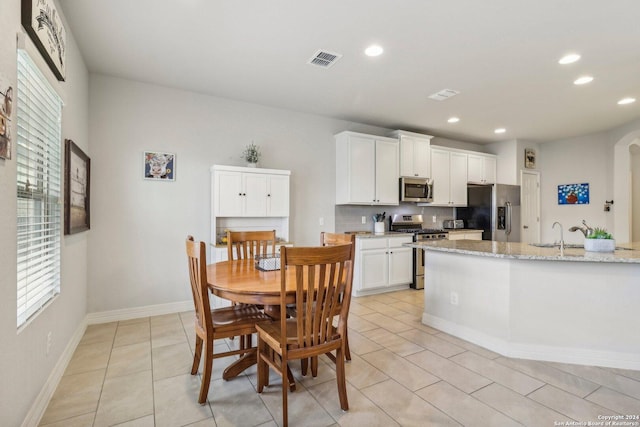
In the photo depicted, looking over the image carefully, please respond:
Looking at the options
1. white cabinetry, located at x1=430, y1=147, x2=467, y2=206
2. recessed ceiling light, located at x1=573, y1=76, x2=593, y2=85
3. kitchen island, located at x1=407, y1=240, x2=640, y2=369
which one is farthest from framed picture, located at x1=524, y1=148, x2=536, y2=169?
kitchen island, located at x1=407, y1=240, x2=640, y2=369

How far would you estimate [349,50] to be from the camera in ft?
9.35

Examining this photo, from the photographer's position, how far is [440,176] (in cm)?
561

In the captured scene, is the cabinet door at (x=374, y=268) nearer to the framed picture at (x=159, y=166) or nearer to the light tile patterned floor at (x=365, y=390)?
the light tile patterned floor at (x=365, y=390)

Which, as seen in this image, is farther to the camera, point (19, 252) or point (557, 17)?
point (557, 17)

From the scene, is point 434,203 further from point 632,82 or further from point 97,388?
point 97,388

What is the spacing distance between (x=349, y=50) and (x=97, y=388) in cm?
324

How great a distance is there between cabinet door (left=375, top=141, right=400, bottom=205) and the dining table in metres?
2.80

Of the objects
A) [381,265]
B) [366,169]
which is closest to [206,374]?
[381,265]

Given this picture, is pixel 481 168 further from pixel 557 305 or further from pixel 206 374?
pixel 206 374

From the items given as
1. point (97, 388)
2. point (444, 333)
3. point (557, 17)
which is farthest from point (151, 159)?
point (557, 17)

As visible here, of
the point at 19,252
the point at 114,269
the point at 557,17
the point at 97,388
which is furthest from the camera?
the point at 114,269

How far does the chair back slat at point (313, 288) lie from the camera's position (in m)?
1.67

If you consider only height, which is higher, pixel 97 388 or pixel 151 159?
pixel 151 159

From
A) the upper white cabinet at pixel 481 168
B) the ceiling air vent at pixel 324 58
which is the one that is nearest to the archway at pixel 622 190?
the upper white cabinet at pixel 481 168
